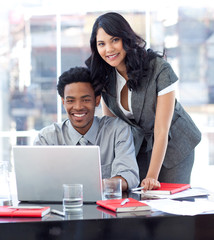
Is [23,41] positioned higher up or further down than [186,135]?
higher up

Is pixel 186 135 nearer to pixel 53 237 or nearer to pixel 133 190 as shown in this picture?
pixel 133 190

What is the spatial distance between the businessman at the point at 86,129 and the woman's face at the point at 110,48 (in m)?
0.14

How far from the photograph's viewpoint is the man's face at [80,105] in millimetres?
2154

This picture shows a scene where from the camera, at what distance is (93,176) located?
5.17 feet

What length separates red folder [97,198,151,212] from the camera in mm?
1439

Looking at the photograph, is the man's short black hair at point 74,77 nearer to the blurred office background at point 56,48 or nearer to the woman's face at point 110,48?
the woman's face at point 110,48

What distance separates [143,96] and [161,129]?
0.19m

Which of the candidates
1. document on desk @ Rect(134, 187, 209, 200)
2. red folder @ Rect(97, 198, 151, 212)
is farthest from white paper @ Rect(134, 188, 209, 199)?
red folder @ Rect(97, 198, 151, 212)

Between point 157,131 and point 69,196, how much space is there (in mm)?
768

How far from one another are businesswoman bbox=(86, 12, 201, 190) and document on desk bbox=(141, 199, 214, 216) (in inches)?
20.0

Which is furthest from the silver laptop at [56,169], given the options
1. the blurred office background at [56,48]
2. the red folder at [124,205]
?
the blurred office background at [56,48]

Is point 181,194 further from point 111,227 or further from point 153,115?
point 153,115

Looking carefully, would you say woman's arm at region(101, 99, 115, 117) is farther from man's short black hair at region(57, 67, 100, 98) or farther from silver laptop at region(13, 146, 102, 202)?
silver laptop at region(13, 146, 102, 202)

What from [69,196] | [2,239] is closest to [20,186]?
[69,196]
